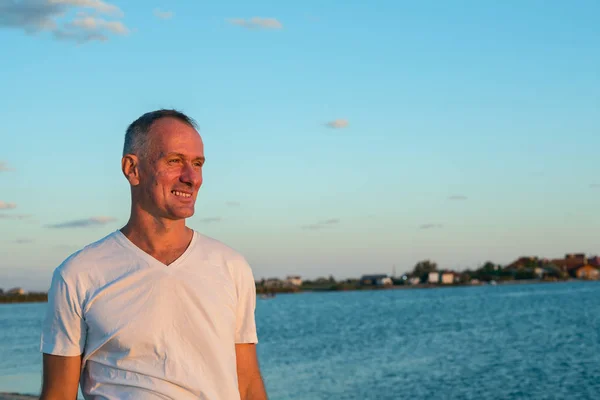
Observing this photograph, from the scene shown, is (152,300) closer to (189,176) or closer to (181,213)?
(181,213)

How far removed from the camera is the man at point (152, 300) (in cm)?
284

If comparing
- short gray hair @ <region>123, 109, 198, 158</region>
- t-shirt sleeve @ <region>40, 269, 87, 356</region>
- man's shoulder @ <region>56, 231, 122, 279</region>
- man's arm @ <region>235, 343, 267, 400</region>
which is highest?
short gray hair @ <region>123, 109, 198, 158</region>

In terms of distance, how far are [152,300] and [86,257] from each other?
0.29 metres

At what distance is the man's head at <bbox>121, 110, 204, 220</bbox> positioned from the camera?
301 cm

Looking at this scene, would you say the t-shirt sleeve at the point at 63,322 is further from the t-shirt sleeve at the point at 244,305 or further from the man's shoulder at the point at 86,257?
the t-shirt sleeve at the point at 244,305

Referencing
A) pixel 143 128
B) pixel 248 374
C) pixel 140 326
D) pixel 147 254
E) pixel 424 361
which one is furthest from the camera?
pixel 424 361

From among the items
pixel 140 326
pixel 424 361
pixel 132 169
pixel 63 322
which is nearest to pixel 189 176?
pixel 132 169

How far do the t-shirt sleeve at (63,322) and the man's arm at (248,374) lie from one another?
0.62 meters

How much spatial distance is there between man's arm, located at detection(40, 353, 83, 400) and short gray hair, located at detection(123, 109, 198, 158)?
79cm

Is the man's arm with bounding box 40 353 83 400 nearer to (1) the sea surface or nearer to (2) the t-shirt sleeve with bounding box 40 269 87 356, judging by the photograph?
(2) the t-shirt sleeve with bounding box 40 269 87 356

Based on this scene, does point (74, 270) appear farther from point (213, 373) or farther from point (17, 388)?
point (17, 388)

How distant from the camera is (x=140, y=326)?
9.32ft

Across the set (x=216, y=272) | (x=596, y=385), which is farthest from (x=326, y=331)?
(x=216, y=272)

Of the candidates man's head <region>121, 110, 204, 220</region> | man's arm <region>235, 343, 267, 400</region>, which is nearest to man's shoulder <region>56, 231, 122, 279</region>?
man's head <region>121, 110, 204, 220</region>
